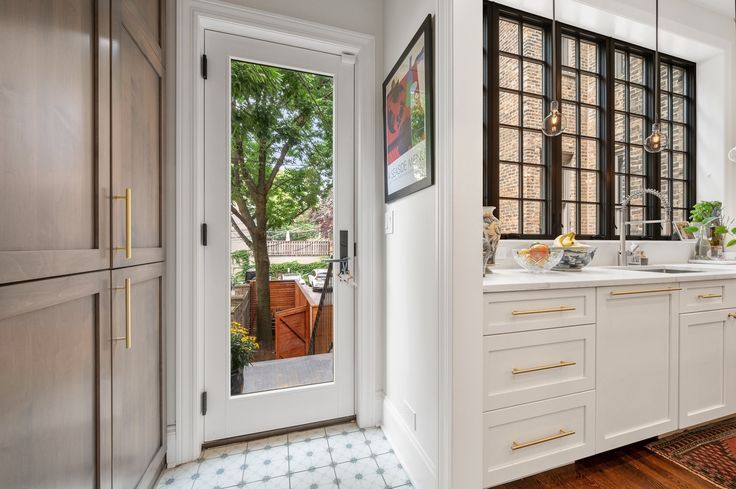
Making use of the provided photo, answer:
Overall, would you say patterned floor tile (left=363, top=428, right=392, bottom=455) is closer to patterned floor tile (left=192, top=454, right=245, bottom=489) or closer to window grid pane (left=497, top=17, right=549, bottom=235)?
patterned floor tile (left=192, top=454, right=245, bottom=489)

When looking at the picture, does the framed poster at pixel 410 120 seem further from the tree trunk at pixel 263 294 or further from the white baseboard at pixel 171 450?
the white baseboard at pixel 171 450

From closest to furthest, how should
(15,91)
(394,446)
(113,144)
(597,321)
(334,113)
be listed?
1. (15,91)
2. (113,144)
3. (597,321)
4. (394,446)
5. (334,113)

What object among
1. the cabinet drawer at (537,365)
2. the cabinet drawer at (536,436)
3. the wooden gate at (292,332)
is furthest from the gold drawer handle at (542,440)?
the wooden gate at (292,332)

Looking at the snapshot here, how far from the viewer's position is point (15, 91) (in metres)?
0.65

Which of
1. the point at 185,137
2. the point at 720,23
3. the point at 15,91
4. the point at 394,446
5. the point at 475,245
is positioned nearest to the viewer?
the point at 15,91

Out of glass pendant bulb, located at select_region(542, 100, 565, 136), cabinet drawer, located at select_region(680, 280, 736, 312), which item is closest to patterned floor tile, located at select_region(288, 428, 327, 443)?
cabinet drawer, located at select_region(680, 280, 736, 312)

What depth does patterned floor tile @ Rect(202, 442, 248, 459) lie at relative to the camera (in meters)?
1.61

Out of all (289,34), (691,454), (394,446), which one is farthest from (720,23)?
(394,446)

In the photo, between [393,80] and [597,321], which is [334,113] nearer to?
[393,80]

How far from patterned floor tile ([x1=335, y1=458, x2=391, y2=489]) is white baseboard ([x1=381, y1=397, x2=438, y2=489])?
0.13 m

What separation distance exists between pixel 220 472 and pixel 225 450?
167 millimetres

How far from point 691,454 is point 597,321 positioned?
925 millimetres

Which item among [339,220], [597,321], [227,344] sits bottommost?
[227,344]

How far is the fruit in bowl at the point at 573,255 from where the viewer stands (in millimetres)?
1759
